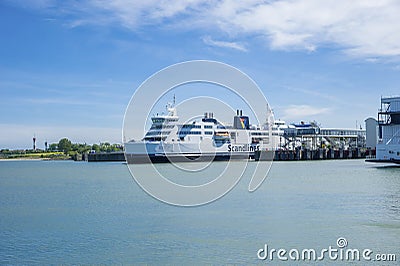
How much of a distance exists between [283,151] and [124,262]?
6201 cm

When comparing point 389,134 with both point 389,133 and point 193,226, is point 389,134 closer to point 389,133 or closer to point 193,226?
point 389,133

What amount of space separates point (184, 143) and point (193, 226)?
43.0 meters

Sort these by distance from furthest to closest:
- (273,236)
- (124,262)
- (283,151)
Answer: (283,151) → (273,236) → (124,262)

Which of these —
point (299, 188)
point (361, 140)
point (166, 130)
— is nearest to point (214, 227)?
point (299, 188)

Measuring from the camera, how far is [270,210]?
18578 millimetres

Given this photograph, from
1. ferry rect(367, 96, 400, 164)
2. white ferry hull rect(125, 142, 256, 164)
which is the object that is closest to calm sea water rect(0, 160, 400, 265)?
ferry rect(367, 96, 400, 164)

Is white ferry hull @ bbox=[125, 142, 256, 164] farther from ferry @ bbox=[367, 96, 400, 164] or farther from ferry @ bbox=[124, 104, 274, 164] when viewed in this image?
ferry @ bbox=[367, 96, 400, 164]

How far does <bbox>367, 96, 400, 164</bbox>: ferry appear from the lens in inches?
1601

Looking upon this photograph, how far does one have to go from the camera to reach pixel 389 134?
43062 millimetres

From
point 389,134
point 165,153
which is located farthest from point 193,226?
point 165,153

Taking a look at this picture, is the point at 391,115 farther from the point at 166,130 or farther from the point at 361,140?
the point at 361,140

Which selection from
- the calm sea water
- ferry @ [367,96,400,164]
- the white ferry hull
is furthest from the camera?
the white ferry hull

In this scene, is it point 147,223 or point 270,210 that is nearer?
point 147,223

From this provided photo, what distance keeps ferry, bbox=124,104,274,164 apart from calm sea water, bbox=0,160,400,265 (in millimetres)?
33372
